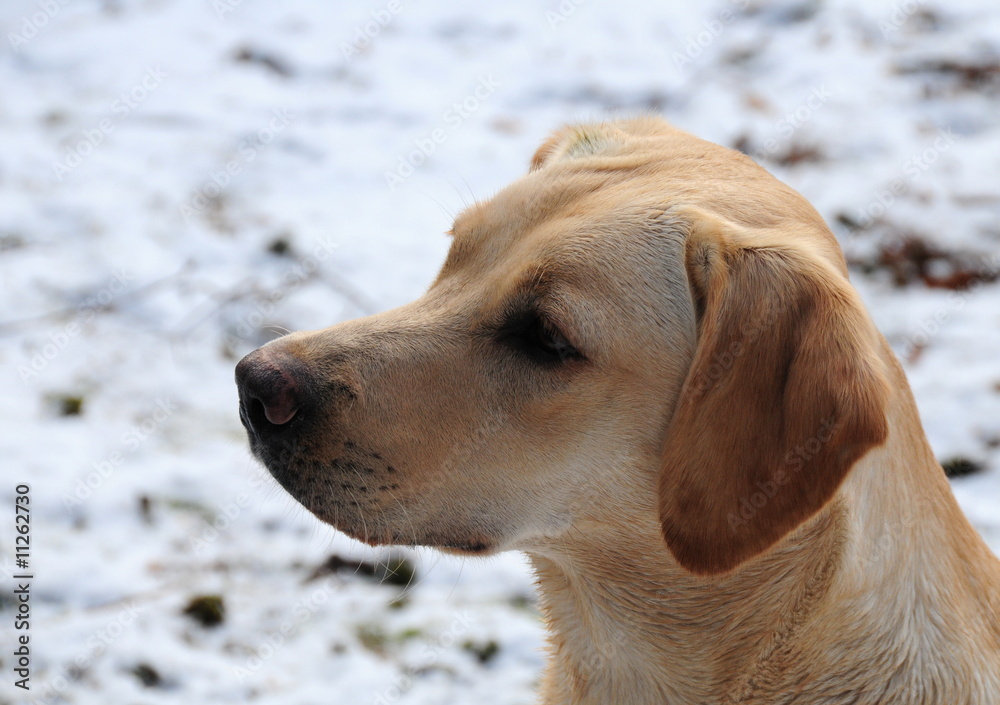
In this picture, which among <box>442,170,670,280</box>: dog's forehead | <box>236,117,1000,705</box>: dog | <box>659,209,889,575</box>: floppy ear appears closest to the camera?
<box>659,209,889,575</box>: floppy ear

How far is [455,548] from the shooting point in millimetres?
2793

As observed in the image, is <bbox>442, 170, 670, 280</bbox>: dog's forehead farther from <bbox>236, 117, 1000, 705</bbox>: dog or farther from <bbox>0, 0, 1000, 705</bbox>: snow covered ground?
<bbox>0, 0, 1000, 705</bbox>: snow covered ground

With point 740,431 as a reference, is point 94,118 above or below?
below

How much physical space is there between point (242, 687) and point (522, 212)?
7.32 ft

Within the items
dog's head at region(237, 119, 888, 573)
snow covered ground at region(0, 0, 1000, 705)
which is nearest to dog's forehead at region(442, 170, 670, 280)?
dog's head at region(237, 119, 888, 573)

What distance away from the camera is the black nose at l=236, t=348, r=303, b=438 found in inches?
104

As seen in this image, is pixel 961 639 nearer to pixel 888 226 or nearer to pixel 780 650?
pixel 780 650

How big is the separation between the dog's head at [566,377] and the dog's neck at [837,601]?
0.21 m

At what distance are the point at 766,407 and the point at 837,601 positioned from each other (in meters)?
0.60

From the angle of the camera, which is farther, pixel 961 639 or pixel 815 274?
pixel 961 639

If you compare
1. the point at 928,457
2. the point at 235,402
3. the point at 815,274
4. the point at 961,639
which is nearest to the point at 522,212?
the point at 815,274

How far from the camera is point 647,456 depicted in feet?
8.66

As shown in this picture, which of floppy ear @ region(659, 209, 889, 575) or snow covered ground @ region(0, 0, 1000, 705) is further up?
floppy ear @ region(659, 209, 889, 575)

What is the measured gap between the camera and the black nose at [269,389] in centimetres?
264
